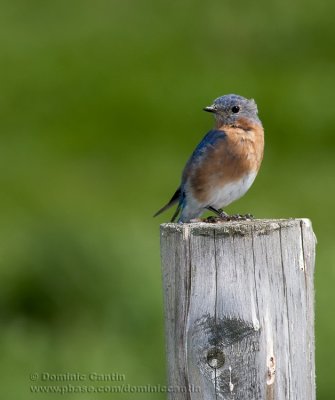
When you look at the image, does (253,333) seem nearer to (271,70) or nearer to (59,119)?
(59,119)

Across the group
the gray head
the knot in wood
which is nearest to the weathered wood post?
the knot in wood

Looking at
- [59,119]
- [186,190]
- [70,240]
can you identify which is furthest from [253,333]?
[59,119]

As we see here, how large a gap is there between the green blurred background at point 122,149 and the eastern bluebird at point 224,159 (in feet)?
6.98

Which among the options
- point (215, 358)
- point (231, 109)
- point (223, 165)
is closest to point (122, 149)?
point (231, 109)

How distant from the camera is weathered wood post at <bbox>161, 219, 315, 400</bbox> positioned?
592cm

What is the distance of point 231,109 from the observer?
9578 millimetres

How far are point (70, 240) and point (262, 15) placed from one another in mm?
15159

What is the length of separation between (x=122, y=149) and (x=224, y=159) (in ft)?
46.4

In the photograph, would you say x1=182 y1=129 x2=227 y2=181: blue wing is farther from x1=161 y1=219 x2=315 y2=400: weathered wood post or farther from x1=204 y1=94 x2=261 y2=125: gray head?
x1=161 y1=219 x2=315 y2=400: weathered wood post

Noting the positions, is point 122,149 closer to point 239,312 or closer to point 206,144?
point 206,144

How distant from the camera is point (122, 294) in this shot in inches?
532

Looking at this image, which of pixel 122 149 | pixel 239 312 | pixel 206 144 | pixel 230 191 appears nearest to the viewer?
pixel 239 312

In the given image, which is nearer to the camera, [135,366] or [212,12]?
[135,366]

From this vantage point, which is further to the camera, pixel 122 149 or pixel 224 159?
pixel 122 149
